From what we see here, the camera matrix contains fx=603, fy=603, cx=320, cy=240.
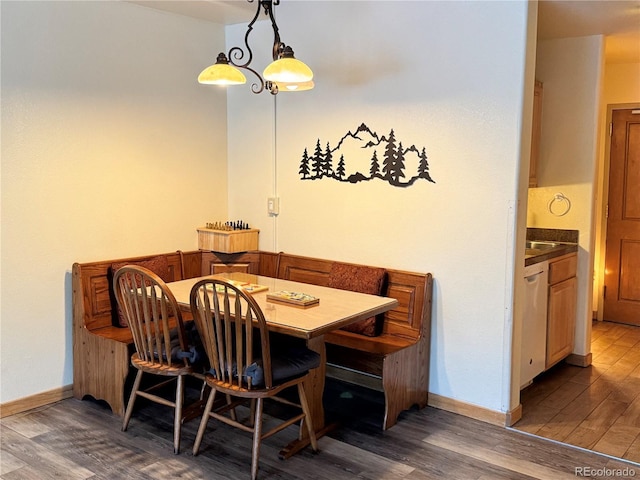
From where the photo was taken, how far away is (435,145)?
3.39 metres

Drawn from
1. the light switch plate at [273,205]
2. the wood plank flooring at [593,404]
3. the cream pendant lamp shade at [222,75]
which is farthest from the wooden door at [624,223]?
the cream pendant lamp shade at [222,75]

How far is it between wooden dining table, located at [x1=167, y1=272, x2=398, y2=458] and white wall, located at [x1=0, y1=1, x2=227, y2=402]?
2.45 feet

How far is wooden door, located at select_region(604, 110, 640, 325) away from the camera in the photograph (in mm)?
5316

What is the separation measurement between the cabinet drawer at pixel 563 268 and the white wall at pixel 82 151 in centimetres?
241

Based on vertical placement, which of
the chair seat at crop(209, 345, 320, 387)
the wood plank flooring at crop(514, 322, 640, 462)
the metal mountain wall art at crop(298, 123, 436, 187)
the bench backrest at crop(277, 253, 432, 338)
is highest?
the metal mountain wall art at crop(298, 123, 436, 187)

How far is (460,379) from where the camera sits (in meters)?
3.39

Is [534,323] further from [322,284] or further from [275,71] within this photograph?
[275,71]

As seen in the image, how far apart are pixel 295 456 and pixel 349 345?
704 mm

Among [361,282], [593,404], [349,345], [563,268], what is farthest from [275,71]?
[593,404]

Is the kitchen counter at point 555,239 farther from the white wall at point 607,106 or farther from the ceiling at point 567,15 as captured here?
the ceiling at point 567,15

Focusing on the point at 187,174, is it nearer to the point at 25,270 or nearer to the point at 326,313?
the point at 25,270

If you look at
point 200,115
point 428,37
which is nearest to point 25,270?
point 200,115

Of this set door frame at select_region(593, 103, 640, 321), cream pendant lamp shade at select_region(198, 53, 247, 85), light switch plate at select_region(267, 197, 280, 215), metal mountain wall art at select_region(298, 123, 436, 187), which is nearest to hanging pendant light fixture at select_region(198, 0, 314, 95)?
cream pendant lamp shade at select_region(198, 53, 247, 85)

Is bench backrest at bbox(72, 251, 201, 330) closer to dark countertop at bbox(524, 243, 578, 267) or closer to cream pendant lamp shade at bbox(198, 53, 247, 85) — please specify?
cream pendant lamp shade at bbox(198, 53, 247, 85)
